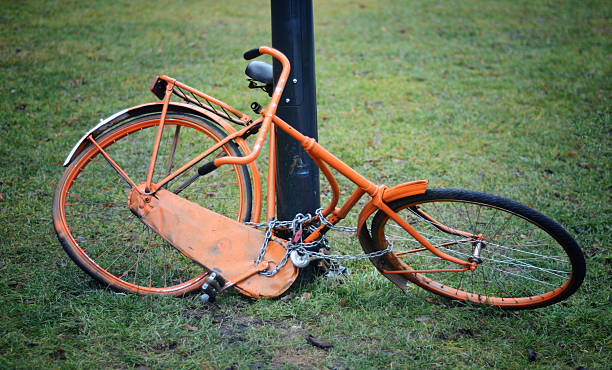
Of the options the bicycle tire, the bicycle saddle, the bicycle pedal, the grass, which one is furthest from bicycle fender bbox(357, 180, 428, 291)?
the bicycle saddle

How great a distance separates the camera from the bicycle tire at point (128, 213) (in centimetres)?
310

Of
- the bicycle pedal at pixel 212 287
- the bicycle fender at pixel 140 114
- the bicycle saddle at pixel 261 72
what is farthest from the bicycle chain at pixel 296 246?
the bicycle saddle at pixel 261 72

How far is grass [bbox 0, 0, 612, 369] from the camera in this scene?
9.02 feet

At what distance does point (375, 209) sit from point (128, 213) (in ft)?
7.47

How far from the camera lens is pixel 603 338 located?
2840 mm

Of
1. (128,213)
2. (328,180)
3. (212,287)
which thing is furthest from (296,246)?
(128,213)

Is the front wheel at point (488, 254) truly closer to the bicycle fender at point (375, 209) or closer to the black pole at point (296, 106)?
the bicycle fender at point (375, 209)

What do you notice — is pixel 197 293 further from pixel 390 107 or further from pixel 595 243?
pixel 390 107

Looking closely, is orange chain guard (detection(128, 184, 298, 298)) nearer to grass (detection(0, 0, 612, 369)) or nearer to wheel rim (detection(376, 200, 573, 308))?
grass (detection(0, 0, 612, 369))

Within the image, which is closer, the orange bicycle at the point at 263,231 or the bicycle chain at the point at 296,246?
the orange bicycle at the point at 263,231

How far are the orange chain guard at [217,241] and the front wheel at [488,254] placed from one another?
2.09 feet

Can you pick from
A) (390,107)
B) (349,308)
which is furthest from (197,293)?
(390,107)

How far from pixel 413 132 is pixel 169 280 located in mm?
3513

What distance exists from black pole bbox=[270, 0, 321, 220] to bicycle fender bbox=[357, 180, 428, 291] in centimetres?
39
